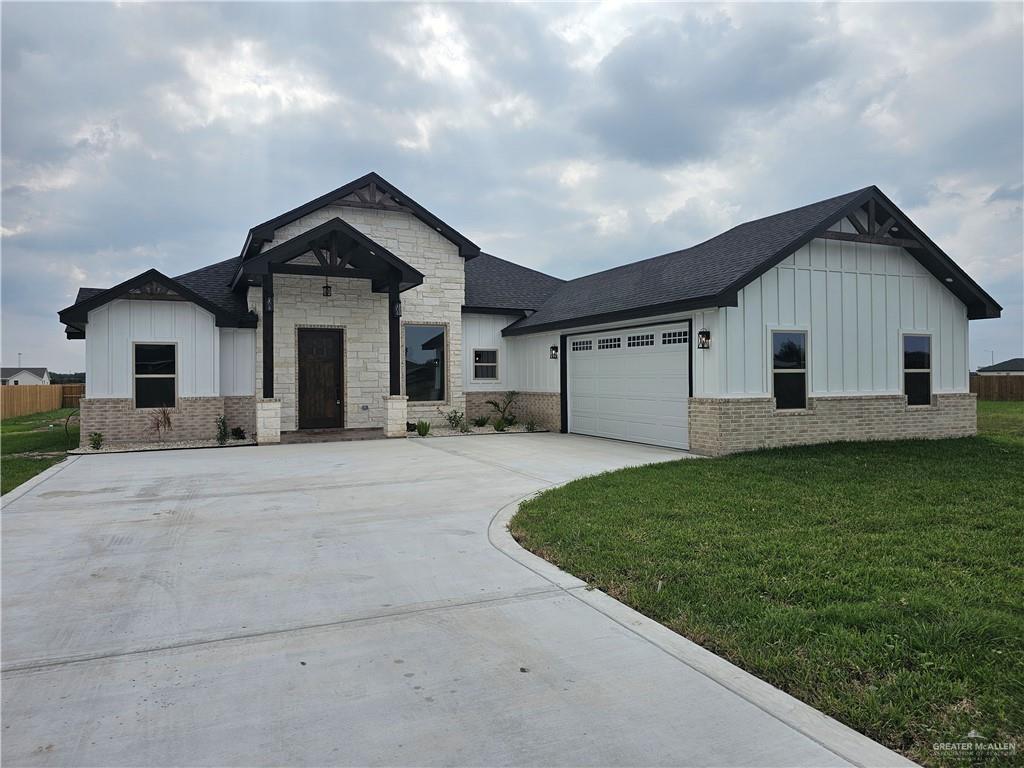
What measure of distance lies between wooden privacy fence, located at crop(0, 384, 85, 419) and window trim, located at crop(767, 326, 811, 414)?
2673cm

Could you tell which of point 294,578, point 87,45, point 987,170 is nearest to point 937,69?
point 987,170

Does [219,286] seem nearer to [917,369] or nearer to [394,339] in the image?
[394,339]

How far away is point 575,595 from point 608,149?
17097 mm

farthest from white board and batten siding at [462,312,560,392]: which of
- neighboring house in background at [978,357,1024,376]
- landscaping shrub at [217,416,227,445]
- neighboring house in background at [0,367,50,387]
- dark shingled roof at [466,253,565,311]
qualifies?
neighboring house in background at [0,367,50,387]

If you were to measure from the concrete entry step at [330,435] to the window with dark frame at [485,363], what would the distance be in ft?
12.8

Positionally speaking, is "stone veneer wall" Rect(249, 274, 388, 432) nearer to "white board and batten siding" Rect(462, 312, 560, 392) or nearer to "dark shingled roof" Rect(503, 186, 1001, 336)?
"white board and batten siding" Rect(462, 312, 560, 392)

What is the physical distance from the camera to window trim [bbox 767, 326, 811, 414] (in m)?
12.5

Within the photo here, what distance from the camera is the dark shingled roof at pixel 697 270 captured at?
12.3 m

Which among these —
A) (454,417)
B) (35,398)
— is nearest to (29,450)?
(454,417)

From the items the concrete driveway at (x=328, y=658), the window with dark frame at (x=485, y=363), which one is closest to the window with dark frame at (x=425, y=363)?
the window with dark frame at (x=485, y=363)

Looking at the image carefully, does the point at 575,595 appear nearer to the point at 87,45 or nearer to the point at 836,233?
the point at 836,233

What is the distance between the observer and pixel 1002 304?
1398 centimetres

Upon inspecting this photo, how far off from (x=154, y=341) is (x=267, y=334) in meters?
2.83

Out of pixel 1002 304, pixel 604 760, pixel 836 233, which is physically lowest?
pixel 604 760
